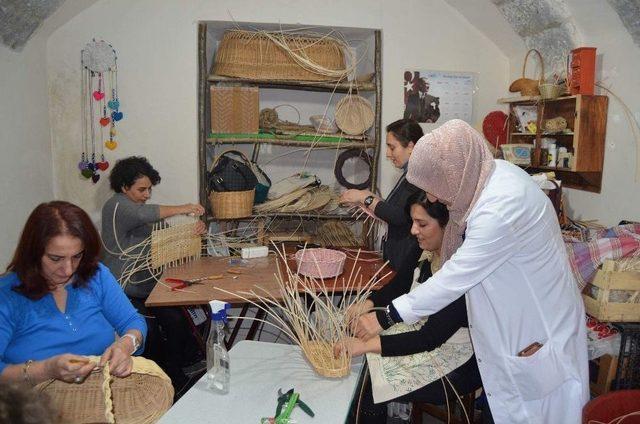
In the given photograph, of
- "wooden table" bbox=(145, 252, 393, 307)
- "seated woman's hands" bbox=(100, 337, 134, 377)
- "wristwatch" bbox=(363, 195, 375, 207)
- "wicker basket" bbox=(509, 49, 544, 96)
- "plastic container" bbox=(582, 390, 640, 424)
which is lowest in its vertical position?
"plastic container" bbox=(582, 390, 640, 424)

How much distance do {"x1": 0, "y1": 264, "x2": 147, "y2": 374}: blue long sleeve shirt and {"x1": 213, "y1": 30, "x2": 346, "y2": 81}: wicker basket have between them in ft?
7.14

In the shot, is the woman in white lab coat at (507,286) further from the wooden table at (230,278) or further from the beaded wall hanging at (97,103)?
the beaded wall hanging at (97,103)

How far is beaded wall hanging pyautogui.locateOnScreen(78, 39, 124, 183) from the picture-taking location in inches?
144

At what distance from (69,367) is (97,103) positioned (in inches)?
108

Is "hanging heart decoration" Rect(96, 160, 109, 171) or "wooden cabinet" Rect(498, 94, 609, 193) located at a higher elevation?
"wooden cabinet" Rect(498, 94, 609, 193)

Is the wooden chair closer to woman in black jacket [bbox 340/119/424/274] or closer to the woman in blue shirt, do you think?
woman in black jacket [bbox 340/119/424/274]

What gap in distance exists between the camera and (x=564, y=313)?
171cm

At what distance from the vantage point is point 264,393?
163 cm

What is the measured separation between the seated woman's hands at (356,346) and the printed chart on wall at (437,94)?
98.2 inches

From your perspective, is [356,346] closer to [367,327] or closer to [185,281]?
[367,327]

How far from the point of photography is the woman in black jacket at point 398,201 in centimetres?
289

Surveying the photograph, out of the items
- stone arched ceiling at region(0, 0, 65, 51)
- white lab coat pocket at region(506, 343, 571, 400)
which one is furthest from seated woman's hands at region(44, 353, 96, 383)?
stone arched ceiling at region(0, 0, 65, 51)

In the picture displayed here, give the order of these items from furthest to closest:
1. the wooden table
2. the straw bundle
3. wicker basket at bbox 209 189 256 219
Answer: the straw bundle
wicker basket at bbox 209 189 256 219
the wooden table

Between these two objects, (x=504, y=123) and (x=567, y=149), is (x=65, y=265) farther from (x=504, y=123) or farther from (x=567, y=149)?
(x=504, y=123)
